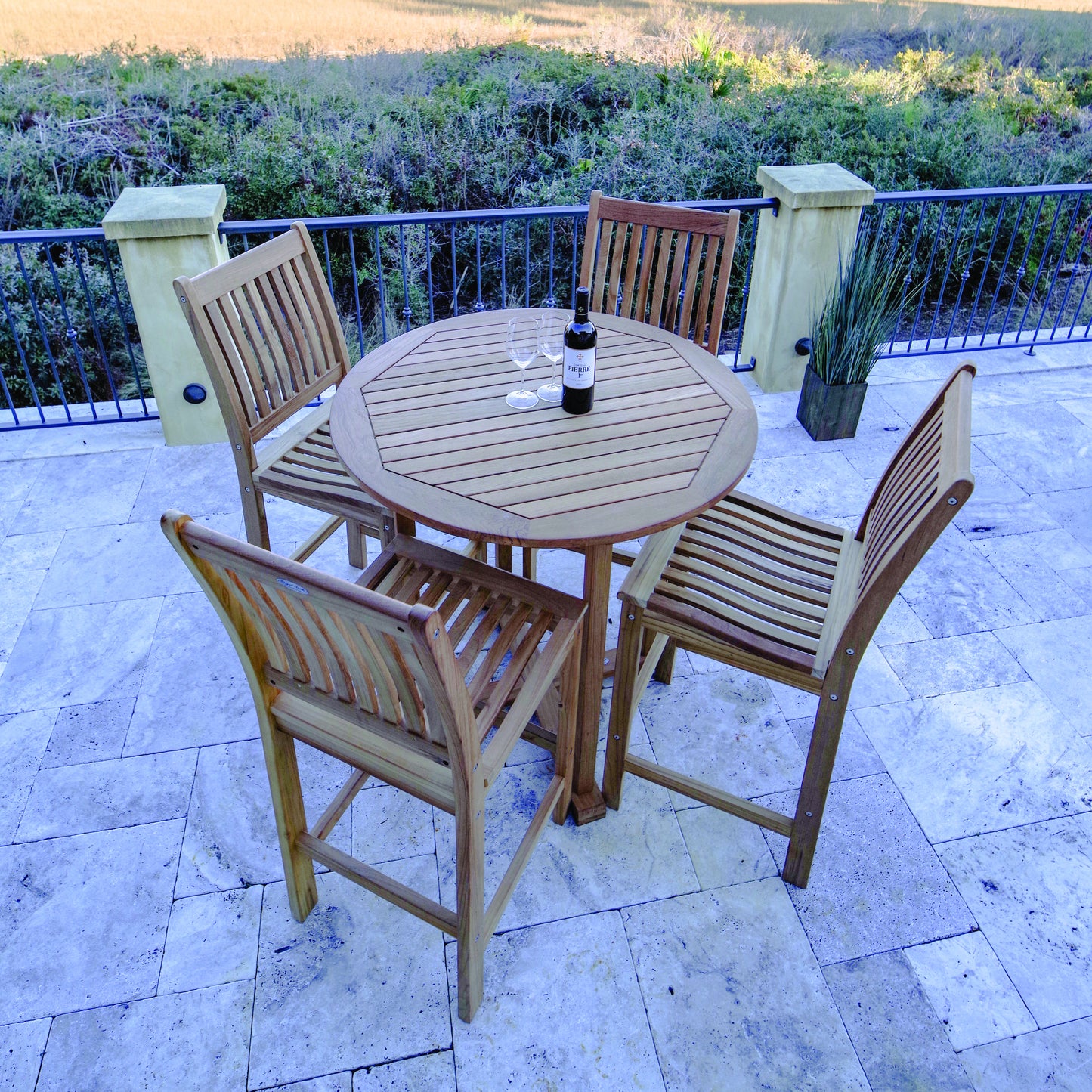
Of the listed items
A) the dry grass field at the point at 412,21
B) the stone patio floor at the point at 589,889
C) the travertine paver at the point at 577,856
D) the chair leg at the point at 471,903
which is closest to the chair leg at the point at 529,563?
the stone patio floor at the point at 589,889

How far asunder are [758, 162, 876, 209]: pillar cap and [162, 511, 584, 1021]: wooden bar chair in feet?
8.39

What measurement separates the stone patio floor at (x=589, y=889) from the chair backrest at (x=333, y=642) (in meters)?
0.67

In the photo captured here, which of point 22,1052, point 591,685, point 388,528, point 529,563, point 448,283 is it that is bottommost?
point 448,283

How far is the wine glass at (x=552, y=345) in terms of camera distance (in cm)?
209

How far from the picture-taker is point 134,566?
2971 mm

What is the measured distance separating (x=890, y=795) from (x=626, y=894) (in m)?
0.78

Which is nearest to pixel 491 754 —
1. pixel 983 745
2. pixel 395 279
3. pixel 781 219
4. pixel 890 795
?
pixel 890 795

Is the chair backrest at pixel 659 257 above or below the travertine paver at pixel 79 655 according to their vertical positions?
above

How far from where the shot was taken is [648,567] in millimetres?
2027

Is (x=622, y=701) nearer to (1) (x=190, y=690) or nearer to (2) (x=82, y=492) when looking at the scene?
(1) (x=190, y=690)

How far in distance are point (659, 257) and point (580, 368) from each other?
1.07 m

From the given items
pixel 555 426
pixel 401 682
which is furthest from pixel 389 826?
pixel 555 426

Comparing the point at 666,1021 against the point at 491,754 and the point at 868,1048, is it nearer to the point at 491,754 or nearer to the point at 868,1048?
the point at 868,1048

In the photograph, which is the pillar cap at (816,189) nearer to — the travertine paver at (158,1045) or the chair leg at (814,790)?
the chair leg at (814,790)
